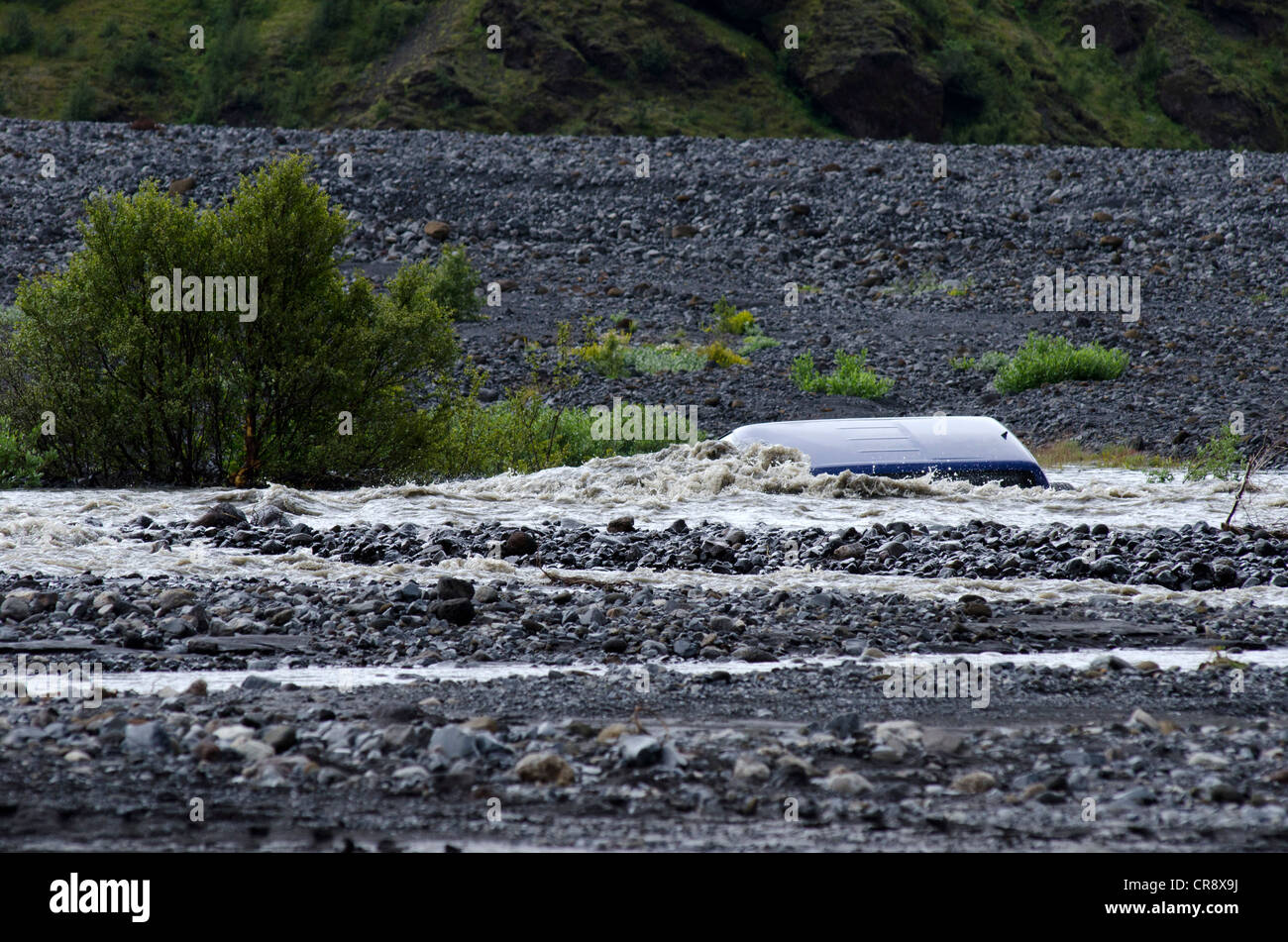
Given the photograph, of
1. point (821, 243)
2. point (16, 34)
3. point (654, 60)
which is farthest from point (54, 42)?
point (821, 243)

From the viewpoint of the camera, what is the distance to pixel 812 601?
6.23 m

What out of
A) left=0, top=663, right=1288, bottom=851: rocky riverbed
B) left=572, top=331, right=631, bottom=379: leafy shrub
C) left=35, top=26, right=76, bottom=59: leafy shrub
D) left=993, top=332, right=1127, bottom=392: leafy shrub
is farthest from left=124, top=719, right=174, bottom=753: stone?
left=35, top=26, right=76, bottom=59: leafy shrub

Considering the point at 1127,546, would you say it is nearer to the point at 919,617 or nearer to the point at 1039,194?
the point at 919,617

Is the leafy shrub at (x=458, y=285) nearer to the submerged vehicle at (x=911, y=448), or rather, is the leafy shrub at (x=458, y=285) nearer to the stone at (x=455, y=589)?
the submerged vehicle at (x=911, y=448)

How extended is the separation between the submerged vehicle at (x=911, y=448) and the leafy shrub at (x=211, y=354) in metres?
3.15

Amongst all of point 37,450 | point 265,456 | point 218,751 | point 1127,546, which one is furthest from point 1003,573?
point 37,450

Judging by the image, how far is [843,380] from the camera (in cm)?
1539

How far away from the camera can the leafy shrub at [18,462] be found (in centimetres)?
1015

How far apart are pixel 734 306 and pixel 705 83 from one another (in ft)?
76.6

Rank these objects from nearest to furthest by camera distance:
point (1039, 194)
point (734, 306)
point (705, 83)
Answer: point (734, 306) < point (1039, 194) < point (705, 83)

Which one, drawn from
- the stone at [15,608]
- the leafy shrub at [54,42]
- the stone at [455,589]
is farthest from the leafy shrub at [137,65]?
the stone at [455,589]

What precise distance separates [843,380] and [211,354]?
747 centimetres

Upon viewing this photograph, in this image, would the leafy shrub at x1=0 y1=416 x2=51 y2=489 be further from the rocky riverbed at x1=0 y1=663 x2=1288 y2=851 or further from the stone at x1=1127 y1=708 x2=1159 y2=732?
the stone at x1=1127 y1=708 x2=1159 y2=732

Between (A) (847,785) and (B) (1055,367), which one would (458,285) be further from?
(A) (847,785)
